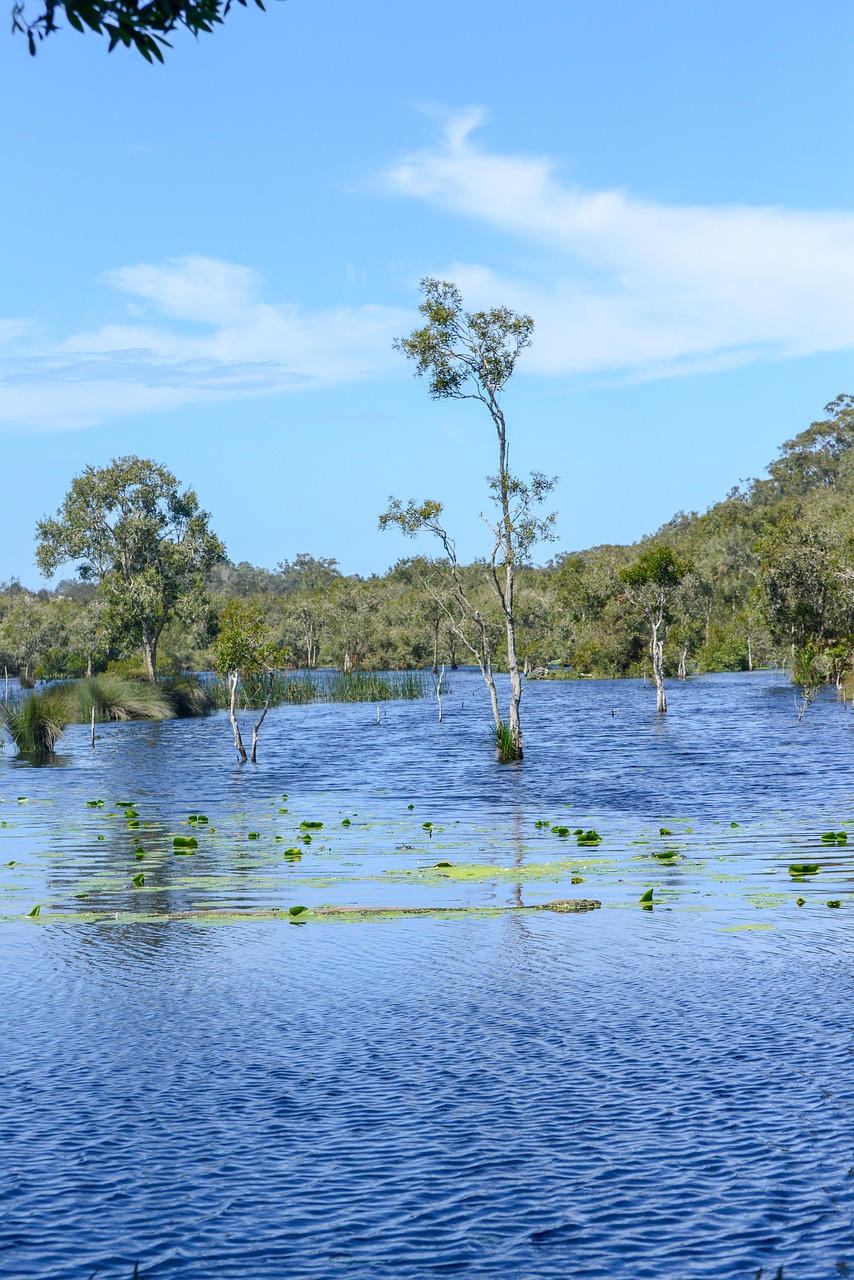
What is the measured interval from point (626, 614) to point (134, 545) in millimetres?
45139

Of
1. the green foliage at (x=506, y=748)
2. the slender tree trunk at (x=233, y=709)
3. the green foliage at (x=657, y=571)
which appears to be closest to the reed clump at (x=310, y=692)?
the green foliage at (x=657, y=571)

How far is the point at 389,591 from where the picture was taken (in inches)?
6314

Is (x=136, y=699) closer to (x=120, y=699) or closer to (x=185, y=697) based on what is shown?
(x=120, y=699)

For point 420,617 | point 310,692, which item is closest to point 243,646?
point 310,692

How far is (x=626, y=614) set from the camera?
349 feet

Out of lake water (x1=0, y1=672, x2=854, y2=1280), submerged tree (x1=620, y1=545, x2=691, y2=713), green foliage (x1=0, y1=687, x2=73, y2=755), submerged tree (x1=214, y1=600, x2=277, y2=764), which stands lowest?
lake water (x1=0, y1=672, x2=854, y2=1280)

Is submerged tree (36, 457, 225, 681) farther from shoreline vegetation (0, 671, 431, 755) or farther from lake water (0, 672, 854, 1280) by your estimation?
lake water (0, 672, 854, 1280)

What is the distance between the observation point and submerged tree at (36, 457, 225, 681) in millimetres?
74250

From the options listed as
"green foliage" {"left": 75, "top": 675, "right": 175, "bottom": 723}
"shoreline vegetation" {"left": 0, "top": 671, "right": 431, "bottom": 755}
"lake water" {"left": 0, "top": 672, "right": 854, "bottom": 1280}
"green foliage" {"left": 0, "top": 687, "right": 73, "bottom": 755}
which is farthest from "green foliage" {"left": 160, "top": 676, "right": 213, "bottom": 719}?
"lake water" {"left": 0, "top": 672, "right": 854, "bottom": 1280}

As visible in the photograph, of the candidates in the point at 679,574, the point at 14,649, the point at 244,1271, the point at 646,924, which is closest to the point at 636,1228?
the point at 244,1271

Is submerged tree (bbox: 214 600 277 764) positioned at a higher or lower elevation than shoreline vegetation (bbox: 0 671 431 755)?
higher

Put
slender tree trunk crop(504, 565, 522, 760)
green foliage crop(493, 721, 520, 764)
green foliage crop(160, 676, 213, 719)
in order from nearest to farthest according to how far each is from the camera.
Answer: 1. slender tree trunk crop(504, 565, 522, 760)
2. green foliage crop(493, 721, 520, 764)
3. green foliage crop(160, 676, 213, 719)

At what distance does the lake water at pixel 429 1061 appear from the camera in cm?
546

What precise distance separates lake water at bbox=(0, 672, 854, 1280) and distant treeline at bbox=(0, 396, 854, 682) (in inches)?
2257
